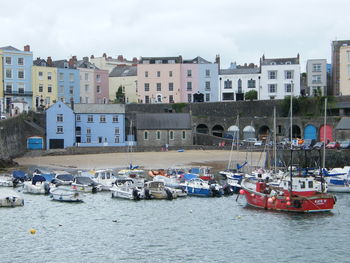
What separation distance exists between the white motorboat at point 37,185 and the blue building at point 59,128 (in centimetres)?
2447

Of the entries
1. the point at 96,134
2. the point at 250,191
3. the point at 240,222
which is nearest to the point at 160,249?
the point at 240,222

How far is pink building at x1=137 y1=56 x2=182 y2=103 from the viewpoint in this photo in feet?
300

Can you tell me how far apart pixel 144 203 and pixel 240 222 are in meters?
8.82

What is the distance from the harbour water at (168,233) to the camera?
100ft

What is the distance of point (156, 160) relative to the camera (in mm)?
65938

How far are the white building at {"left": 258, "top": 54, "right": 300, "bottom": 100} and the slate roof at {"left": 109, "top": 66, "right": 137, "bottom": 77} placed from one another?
20.8 meters

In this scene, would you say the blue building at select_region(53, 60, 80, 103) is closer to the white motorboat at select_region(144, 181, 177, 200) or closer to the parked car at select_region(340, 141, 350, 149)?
the parked car at select_region(340, 141, 350, 149)

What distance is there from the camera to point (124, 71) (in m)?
102

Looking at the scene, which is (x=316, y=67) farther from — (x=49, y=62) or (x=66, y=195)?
(x=66, y=195)

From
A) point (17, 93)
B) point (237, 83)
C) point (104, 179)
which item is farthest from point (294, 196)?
point (17, 93)

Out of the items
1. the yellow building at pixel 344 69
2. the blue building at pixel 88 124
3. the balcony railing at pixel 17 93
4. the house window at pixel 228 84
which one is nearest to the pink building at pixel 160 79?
the house window at pixel 228 84

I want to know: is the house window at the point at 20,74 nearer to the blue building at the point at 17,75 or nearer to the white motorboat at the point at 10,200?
the blue building at the point at 17,75

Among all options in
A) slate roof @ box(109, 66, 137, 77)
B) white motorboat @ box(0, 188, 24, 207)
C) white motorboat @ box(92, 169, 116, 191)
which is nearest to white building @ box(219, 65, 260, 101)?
slate roof @ box(109, 66, 137, 77)

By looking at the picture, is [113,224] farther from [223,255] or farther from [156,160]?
[156,160]
